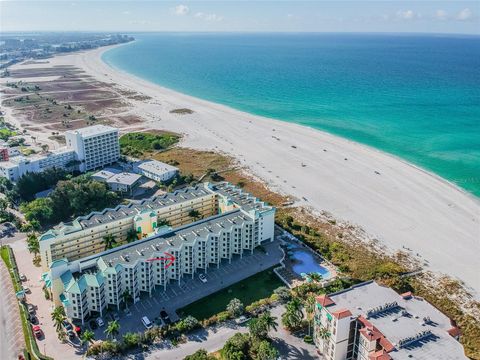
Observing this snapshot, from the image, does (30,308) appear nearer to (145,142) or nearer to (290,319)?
(290,319)

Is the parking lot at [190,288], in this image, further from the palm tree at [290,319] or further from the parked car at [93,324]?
the palm tree at [290,319]

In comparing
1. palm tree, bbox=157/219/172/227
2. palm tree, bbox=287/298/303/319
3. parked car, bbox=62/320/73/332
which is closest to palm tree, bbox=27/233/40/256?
parked car, bbox=62/320/73/332

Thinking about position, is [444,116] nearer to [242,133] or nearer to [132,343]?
[242,133]

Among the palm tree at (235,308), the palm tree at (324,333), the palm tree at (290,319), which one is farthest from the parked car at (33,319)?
the palm tree at (324,333)

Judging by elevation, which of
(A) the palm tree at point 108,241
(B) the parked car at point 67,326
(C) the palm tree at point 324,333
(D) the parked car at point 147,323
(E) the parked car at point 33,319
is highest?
(A) the palm tree at point 108,241

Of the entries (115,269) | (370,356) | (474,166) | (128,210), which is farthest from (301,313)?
(474,166)

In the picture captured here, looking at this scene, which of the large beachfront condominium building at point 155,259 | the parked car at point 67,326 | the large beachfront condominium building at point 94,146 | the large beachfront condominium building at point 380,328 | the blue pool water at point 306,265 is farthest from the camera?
the large beachfront condominium building at point 94,146
